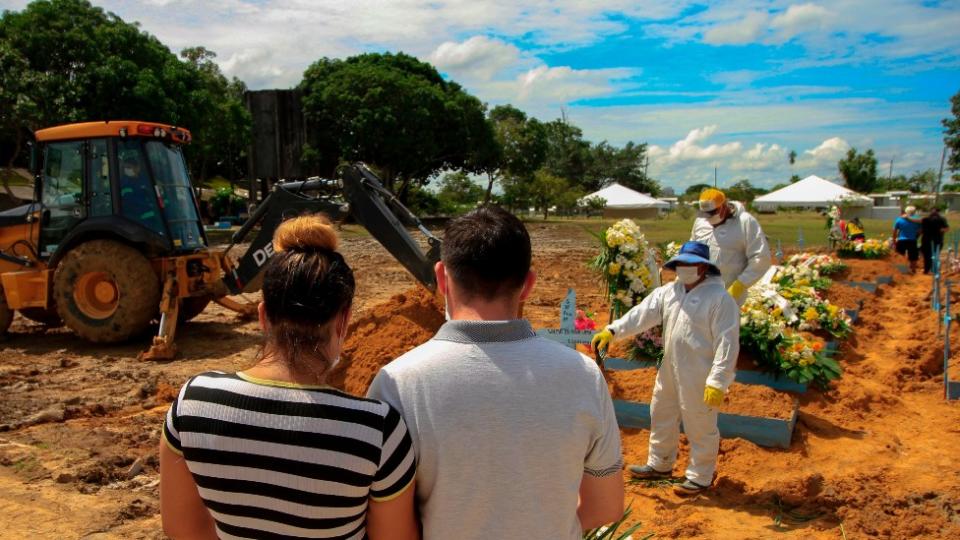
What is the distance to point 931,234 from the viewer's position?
613 inches

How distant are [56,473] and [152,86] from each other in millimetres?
17983

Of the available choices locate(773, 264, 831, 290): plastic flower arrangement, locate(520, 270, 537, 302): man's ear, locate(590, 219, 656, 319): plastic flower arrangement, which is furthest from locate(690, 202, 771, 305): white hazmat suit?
locate(520, 270, 537, 302): man's ear

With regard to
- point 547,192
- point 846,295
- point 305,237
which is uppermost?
point 547,192

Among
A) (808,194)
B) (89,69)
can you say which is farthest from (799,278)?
(808,194)

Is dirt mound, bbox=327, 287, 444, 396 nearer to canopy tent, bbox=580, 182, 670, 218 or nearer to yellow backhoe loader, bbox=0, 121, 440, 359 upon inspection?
yellow backhoe loader, bbox=0, 121, 440, 359

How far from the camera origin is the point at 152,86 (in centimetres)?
2023

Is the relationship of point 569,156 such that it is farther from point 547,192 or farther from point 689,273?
point 689,273

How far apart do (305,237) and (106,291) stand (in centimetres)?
816

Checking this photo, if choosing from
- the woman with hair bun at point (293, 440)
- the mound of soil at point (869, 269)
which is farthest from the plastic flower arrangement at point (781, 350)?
the mound of soil at point (869, 269)

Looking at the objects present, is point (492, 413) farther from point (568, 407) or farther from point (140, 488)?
point (140, 488)

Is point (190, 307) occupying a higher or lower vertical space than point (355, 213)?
lower

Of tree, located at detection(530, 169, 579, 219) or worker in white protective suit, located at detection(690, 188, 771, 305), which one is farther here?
tree, located at detection(530, 169, 579, 219)

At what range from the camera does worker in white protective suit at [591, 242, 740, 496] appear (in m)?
4.49

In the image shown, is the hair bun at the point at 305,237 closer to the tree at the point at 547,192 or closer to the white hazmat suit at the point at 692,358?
the white hazmat suit at the point at 692,358
